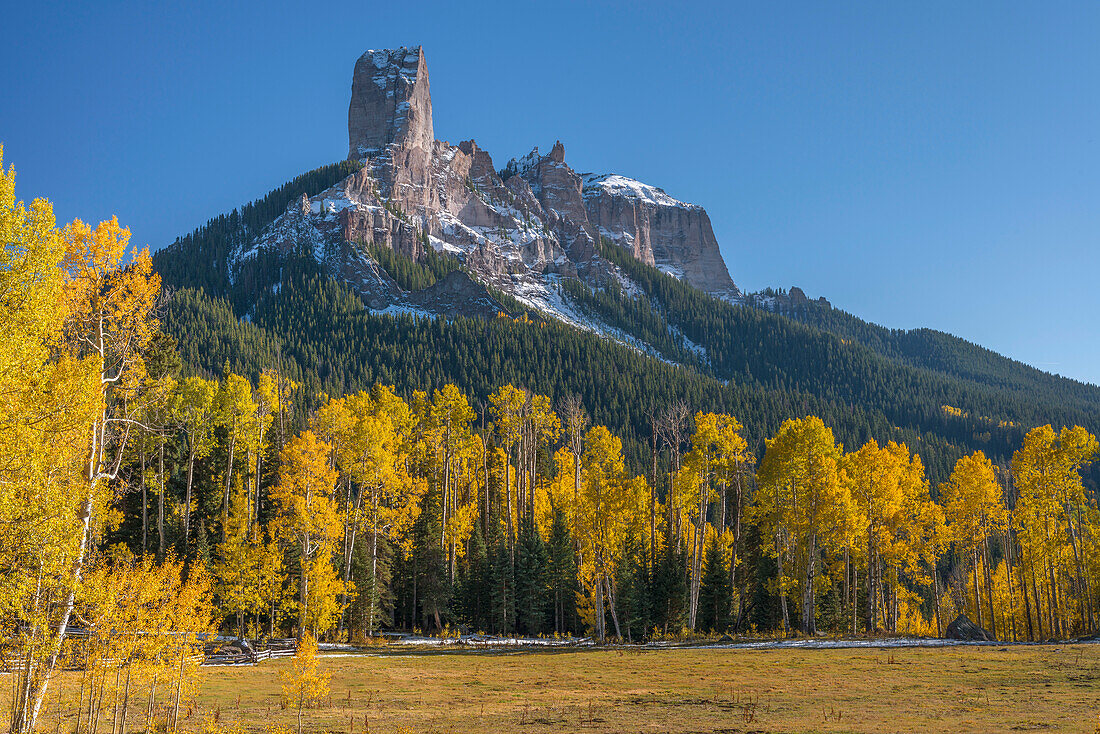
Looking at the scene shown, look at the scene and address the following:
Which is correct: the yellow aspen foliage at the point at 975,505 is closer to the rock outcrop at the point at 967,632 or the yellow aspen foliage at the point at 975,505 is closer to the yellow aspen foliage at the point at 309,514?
the rock outcrop at the point at 967,632

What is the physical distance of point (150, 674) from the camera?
48.8 feet

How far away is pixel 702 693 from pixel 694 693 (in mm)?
227

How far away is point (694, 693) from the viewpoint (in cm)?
1991

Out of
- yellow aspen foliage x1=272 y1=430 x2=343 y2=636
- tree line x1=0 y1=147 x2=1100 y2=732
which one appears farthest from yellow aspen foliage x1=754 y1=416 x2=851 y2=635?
yellow aspen foliage x1=272 y1=430 x2=343 y2=636

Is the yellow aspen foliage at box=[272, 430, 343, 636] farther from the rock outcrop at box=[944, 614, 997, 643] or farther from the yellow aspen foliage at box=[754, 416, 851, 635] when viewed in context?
the rock outcrop at box=[944, 614, 997, 643]

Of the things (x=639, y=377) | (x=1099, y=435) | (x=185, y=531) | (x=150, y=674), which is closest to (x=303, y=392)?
(x=185, y=531)

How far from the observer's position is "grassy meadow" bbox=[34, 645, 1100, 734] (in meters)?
15.5

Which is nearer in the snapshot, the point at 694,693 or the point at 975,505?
the point at 694,693

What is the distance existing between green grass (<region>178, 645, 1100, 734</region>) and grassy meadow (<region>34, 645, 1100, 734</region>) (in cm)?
5

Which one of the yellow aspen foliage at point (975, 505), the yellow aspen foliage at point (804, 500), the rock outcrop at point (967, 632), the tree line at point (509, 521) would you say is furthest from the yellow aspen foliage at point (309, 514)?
the yellow aspen foliage at point (975, 505)

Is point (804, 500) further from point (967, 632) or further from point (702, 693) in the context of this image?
point (702, 693)

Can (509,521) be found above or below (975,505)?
below

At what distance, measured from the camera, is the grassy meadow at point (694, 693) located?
15531 millimetres

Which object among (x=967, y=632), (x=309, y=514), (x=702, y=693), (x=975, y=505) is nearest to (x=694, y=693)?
(x=702, y=693)
